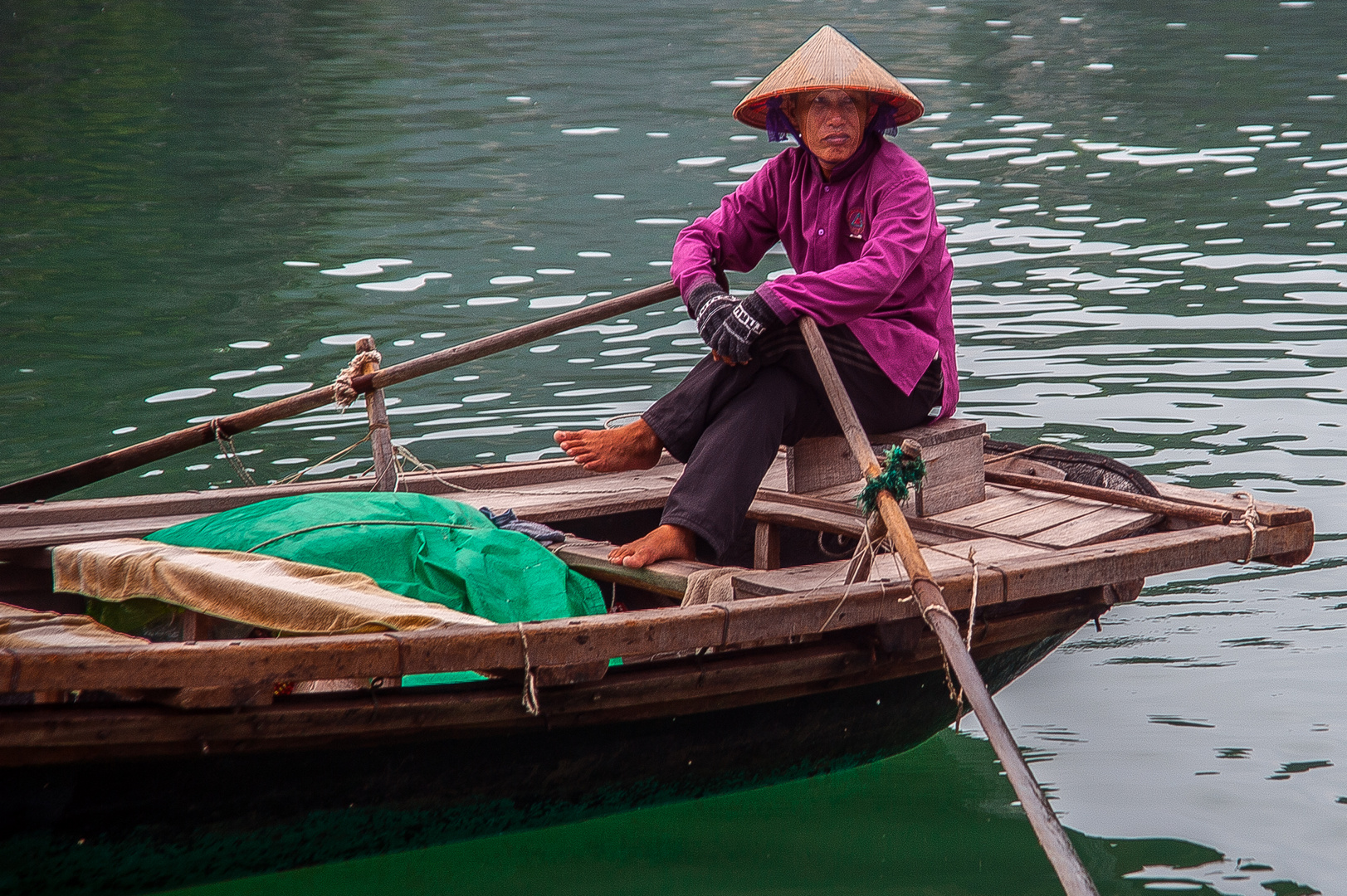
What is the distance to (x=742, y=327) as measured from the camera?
3.57 m

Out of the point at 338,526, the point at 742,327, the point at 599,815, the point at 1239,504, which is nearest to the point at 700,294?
the point at 742,327

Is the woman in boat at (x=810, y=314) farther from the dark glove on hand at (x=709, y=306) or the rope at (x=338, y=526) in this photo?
the rope at (x=338, y=526)

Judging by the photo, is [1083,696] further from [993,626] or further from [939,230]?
[939,230]

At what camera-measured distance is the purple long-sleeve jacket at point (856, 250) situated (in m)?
3.62

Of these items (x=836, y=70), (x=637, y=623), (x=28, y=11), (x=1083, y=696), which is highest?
(x=28, y=11)

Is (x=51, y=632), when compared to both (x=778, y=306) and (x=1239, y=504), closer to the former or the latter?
(x=778, y=306)

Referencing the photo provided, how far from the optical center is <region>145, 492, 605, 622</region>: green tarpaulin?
3338 millimetres

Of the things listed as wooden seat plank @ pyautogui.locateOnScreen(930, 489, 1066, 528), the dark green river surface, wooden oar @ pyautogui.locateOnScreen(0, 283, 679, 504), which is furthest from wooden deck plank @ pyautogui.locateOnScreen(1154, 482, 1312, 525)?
wooden oar @ pyautogui.locateOnScreen(0, 283, 679, 504)

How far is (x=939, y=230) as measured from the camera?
392 cm

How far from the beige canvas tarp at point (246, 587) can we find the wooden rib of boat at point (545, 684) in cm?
15

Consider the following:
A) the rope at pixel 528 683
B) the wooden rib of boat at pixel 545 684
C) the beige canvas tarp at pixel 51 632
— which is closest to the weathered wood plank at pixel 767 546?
the wooden rib of boat at pixel 545 684

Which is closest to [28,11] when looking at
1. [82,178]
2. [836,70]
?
[82,178]

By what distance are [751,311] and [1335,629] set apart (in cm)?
230

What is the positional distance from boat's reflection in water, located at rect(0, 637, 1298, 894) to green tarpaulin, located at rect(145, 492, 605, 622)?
395 mm
